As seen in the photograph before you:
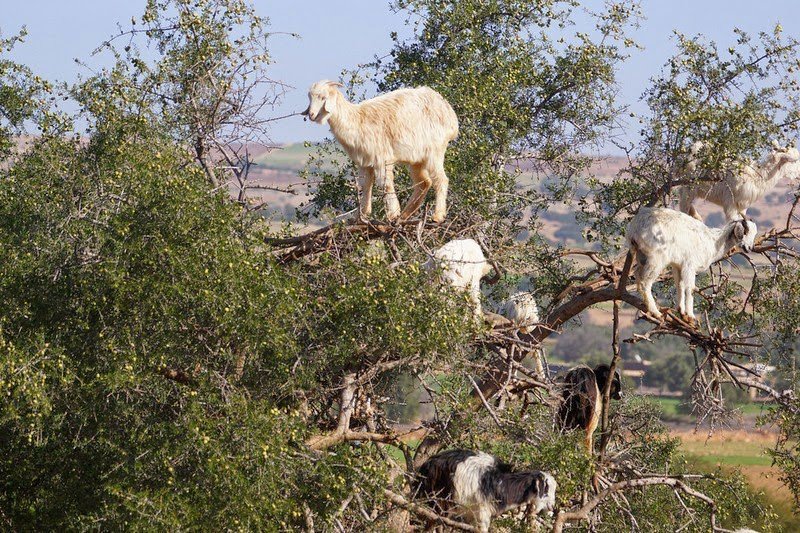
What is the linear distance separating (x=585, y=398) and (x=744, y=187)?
2760mm

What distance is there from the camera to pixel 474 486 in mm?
8734

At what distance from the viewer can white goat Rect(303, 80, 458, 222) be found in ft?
32.4

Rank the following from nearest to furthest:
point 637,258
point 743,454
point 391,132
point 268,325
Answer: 1. point 268,325
2. point 637,258
3. point 391,132
4. point 743,454

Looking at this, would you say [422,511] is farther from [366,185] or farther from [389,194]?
[366,185]

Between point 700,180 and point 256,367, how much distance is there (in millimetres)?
4307

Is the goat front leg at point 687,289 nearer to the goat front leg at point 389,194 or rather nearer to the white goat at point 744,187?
the white goat at point 744,187

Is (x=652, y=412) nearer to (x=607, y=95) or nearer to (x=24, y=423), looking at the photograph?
(x=607, y=95)

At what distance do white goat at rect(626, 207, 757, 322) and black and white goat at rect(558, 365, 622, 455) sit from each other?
3.14ft

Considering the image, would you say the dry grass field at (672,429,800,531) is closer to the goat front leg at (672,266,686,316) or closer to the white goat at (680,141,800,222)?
the white goat at (680,141,800,222)

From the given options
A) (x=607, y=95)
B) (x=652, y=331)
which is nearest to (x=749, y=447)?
(x=607, y=95)

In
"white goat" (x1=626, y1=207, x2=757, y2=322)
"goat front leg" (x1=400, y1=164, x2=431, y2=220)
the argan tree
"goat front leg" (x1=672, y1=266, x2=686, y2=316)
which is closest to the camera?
the argan tree

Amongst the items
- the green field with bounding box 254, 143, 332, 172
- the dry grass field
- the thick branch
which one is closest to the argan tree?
the thick branch

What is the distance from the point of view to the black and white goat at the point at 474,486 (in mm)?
8578

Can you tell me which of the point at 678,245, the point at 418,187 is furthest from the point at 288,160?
the point at 678,245
